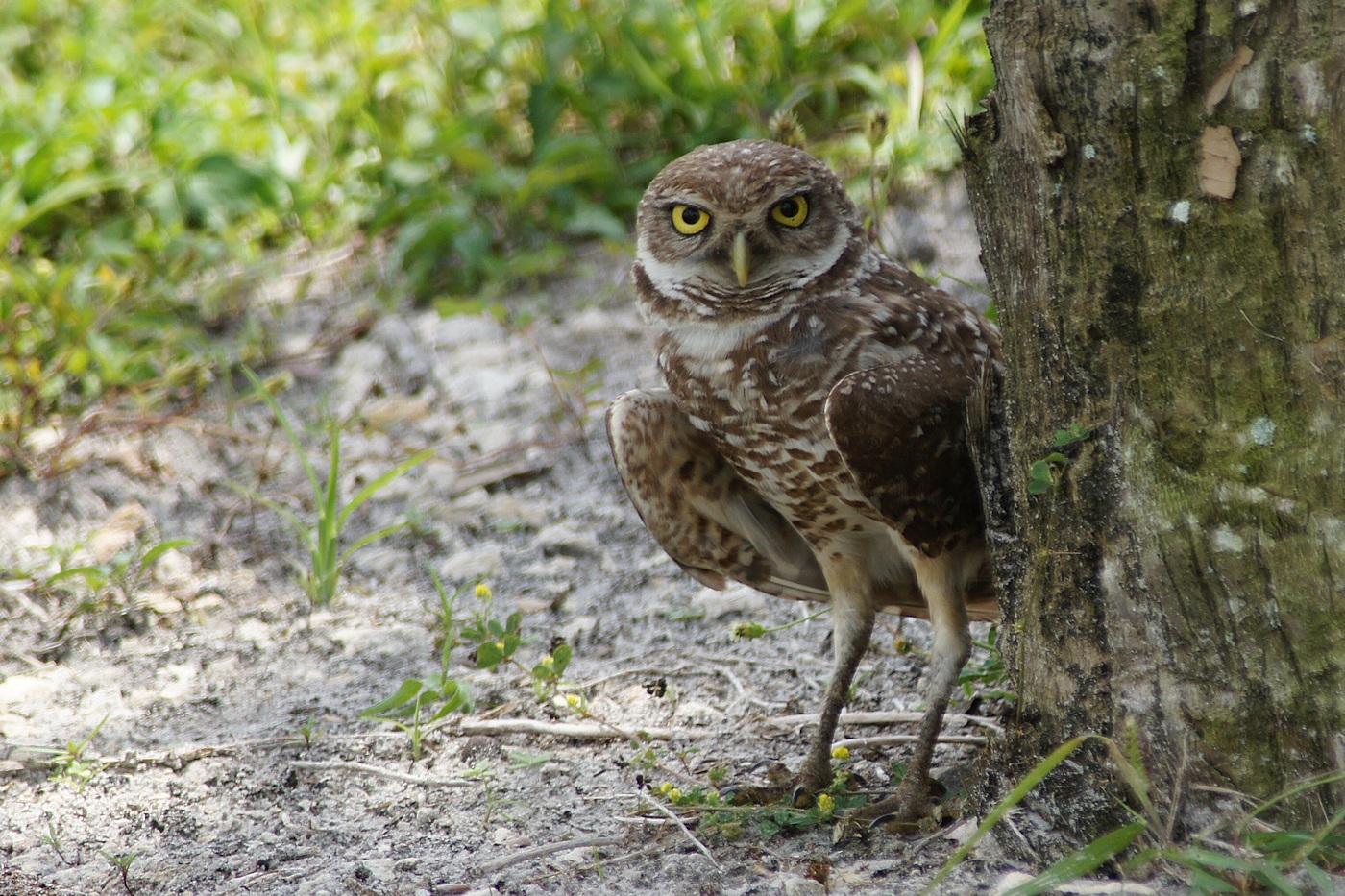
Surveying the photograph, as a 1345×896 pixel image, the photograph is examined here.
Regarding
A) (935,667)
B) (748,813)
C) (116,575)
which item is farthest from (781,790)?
(116,575)

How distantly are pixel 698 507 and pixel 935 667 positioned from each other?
0.71 m

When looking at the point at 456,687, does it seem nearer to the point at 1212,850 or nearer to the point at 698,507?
the point at 698,507

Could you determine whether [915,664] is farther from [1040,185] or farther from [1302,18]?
[1302,18]

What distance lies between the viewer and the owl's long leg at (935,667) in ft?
8.71

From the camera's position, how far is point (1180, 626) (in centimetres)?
208

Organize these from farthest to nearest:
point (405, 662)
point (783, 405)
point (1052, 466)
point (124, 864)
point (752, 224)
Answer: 1. point (405, 662)
2. point (752, 224)
3. point (783, 405)
4. point (124, 864)
5. point (1052, 466)

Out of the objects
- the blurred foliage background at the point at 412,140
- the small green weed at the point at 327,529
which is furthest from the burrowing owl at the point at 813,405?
the blurred foliage background at the point at 412,140

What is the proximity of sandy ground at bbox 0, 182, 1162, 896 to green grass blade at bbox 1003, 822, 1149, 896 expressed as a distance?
0.98 ft

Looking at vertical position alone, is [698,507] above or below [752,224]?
below

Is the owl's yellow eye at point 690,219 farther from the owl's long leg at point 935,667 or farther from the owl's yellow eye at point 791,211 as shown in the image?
the owl's long leg at point 935,667

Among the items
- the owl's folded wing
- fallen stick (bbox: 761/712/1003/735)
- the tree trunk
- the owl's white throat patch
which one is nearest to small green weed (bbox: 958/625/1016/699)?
fallen stick (bbox: 761/712/1003/735)

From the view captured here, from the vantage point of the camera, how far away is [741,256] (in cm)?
282

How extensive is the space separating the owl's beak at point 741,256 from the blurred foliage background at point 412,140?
235 cm

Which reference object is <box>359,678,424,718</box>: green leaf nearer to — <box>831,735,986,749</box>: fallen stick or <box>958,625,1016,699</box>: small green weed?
<box>831,735,986,749</box>: fallen stick
